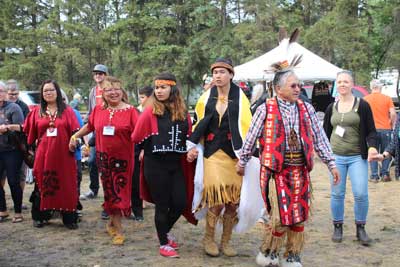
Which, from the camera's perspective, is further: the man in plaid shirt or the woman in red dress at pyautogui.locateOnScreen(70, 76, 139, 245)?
the woman in red dress at pyautogui.locateOnScreen(70, 76, 139, 245)

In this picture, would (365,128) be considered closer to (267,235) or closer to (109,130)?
(267,235)

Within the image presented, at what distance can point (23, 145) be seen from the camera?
615 cm

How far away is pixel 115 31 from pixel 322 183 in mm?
19750

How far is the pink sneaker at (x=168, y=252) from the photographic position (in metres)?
4.79

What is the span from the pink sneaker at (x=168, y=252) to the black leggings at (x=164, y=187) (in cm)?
Result: 5

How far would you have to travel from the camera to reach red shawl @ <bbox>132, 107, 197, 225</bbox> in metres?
4.75

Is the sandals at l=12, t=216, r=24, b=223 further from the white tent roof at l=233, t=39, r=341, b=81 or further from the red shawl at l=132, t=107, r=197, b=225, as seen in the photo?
the white tent roof at l=233, t=39, r=341, b=81

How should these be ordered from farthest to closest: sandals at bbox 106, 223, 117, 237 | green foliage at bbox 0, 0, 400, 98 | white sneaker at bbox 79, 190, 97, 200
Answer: green foliage at bbox 0, 0, 400, 98 < white sneaker at bbox 79, 190, 97, 200 < sandals at bbox 106, 223, 117, 237

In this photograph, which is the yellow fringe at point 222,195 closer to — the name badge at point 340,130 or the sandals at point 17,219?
the name badge at point 340,130

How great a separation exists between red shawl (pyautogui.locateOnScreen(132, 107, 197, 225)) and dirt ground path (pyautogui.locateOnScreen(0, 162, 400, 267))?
0.52 m

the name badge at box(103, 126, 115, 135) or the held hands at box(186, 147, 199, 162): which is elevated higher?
the name badge at box(103, 126, 115, 135)

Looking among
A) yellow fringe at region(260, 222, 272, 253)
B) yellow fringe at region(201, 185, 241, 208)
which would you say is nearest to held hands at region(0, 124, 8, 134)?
yellow fringe at region(201, 185, 241, 208)

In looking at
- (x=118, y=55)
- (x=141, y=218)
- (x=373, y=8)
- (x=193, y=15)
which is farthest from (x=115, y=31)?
(x=141, y=218)

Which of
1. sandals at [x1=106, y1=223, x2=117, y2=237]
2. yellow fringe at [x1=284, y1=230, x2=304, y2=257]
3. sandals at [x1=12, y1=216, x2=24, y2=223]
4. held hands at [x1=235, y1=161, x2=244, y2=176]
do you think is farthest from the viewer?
sandals at [x1=12, y1=216, x2=24, y2=223]
